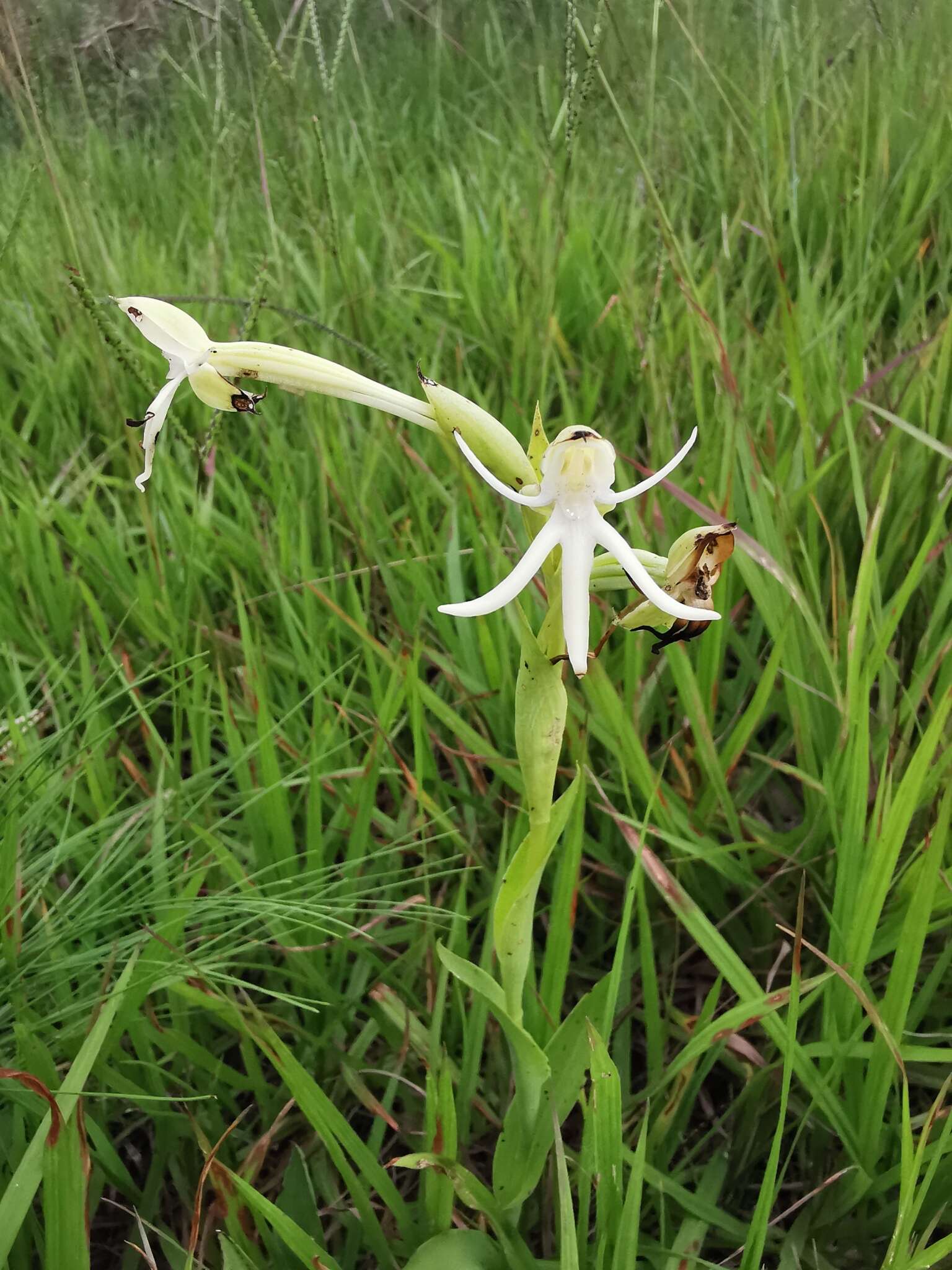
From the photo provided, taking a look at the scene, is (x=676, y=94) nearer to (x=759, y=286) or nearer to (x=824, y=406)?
(x=759, y=286)

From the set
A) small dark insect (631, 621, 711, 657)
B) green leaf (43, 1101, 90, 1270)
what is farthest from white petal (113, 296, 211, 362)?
green leaf (43, 1101, 90, 1270)

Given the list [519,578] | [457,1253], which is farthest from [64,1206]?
[519,578]

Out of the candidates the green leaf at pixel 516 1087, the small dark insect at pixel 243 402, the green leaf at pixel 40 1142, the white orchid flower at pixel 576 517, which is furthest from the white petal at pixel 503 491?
the green leaf at pixel 40 1142

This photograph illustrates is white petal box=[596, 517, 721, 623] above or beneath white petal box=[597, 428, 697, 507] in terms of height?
beneath

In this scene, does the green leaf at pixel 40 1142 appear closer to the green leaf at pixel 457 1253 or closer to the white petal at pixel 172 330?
the green leaf at pixel 457 1253

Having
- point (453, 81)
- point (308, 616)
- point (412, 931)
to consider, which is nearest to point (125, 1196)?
point (412, 931)

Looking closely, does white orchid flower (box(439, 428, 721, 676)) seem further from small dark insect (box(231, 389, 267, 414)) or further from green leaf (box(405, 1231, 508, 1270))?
green leaf (box(405, 1231, 508, 1270))
